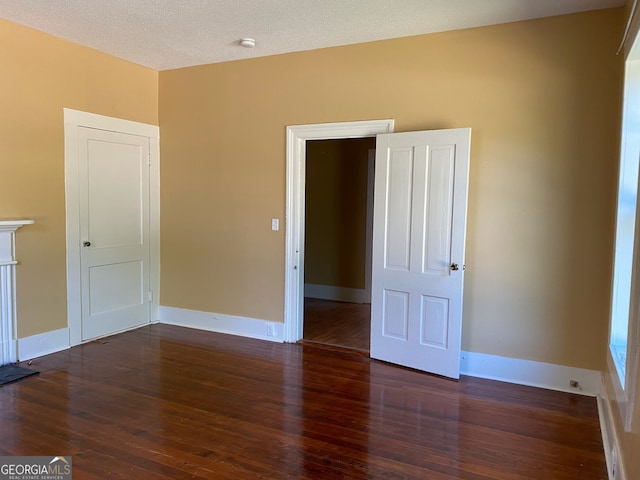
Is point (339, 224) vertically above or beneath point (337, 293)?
above

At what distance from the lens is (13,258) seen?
12.5 feet

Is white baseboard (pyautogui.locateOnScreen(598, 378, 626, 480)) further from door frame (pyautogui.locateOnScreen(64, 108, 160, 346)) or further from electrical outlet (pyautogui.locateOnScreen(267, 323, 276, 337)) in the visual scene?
door frame (pyautogui.locateOnScreen(64, 108, 160, 346))

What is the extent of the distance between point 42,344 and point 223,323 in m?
1.65

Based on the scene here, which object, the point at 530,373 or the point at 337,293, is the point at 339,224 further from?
the point at 530,373

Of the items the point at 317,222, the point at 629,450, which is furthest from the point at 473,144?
the point at 317,222

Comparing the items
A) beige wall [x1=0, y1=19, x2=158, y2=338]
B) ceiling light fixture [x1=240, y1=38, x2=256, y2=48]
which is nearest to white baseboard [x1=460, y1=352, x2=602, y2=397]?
ceiling light fixture [x1=240, y1=38, x2=256, y2=48]

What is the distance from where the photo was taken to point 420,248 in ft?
12.5

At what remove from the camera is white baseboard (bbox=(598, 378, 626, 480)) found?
222 centimetres

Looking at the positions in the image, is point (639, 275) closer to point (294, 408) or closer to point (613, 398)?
point (613, 398)

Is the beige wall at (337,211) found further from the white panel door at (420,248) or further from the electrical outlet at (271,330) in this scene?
the white panel door at (420,248)

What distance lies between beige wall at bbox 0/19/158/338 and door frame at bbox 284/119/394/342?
1924 millimetres

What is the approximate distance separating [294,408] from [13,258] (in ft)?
8.59

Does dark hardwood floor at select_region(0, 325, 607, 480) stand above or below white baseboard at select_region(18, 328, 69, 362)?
below

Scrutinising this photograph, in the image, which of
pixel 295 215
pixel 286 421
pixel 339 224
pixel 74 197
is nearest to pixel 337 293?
pixel 339 224
